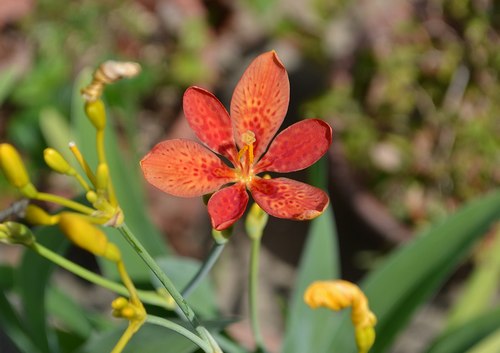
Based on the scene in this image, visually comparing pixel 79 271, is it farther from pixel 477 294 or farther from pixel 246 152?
pixel 477 294

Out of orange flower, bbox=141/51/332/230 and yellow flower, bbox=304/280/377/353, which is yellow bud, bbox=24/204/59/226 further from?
yellow flower, bbox=304/280/377/353

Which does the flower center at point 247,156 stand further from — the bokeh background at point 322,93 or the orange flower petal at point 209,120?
the bokeh background at point 322,93

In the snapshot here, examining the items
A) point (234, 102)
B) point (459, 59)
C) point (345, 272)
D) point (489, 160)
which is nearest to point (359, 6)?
point (459, 59)

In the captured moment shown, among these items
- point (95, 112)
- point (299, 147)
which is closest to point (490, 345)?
point (299, 147)

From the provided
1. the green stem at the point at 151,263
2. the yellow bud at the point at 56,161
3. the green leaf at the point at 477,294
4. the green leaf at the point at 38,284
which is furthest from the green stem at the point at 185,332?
the green leaf at the point at 477,294

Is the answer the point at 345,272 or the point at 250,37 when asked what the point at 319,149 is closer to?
the point at 345,272

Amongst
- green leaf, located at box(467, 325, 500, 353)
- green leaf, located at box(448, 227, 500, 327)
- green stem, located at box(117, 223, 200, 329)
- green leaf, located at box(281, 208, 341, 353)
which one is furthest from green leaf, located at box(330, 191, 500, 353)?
green stem, located at box(117, 223, 200, 329)
